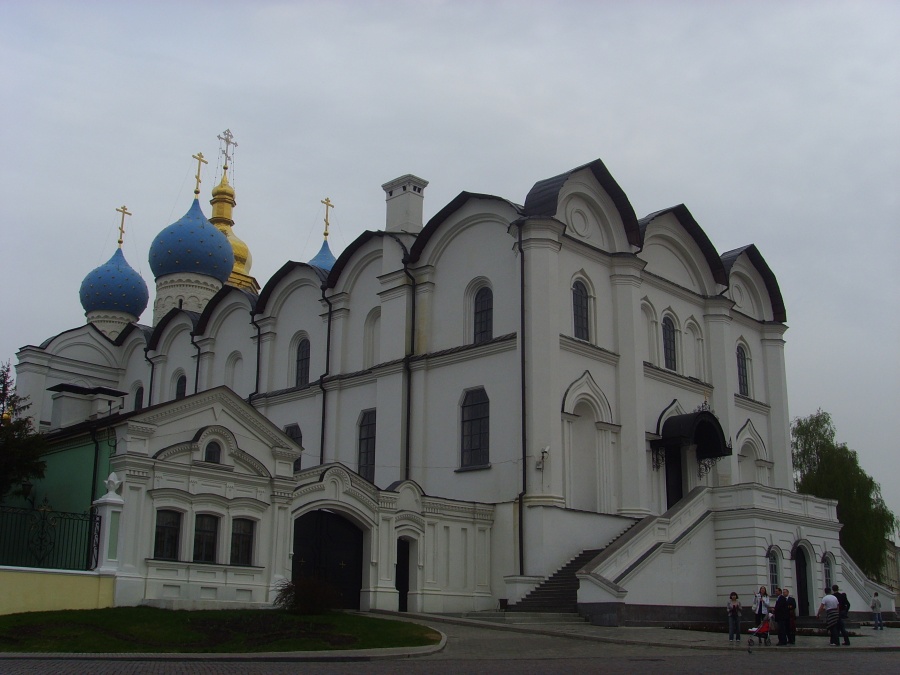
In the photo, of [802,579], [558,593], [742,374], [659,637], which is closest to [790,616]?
[659,637]

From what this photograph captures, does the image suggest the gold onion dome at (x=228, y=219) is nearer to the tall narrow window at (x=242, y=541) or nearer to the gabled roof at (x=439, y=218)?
the gabled roof at (x=439, y=218)

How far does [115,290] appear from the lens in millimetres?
45219

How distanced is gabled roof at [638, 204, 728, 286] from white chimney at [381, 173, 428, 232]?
707 centimetres

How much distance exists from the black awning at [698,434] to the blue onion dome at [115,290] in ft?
84.6

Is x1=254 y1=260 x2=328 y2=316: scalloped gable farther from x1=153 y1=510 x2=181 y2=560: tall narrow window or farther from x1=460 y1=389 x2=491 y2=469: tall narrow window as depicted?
x1=153 y1=510 x2=181 y2=560: tall narrow window

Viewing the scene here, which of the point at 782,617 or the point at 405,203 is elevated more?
the point at 405,203

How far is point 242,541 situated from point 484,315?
10.0 m

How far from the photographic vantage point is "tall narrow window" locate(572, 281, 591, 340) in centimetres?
2811

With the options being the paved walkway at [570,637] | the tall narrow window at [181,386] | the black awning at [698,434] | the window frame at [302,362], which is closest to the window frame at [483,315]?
the black awning at [698,434]

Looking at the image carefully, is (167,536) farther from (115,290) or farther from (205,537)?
(115,290)

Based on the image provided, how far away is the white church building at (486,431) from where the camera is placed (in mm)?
21438

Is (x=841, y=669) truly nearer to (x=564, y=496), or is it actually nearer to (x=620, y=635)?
(x=620, y=635)

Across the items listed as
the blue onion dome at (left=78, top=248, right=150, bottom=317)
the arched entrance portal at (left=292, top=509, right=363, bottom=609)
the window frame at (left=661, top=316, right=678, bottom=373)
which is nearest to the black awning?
the window frame at (left=661, top=316, right=678, bottom=373)

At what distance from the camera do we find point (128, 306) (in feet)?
148
